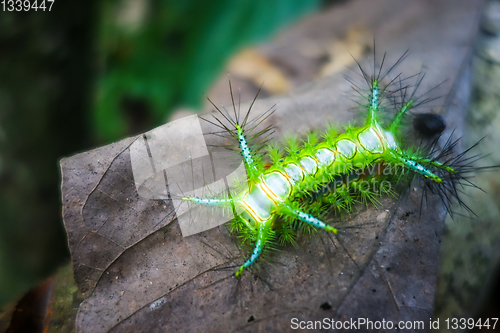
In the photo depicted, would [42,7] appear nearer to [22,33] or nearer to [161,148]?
[22,33]

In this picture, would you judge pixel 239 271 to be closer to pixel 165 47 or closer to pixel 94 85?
pixel 165 47

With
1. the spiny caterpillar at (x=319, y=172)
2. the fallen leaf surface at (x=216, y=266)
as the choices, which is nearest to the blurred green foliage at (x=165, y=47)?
the spiny caterpillar at (x=319, y=172)

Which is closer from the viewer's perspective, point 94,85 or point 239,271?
point 239,271

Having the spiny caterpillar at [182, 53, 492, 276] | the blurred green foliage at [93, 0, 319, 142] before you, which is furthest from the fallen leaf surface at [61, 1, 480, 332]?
the blurred green foliage at [93, 0, 319, 142]

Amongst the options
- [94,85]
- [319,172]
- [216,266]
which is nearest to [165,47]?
[94,85]

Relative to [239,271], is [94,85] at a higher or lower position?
lower

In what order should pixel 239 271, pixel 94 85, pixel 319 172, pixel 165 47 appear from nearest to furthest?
pixel 239 271
pixel 319 172
pixel 165 47
pixel 94 85

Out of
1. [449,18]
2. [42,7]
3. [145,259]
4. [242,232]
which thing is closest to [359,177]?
[242,232]
